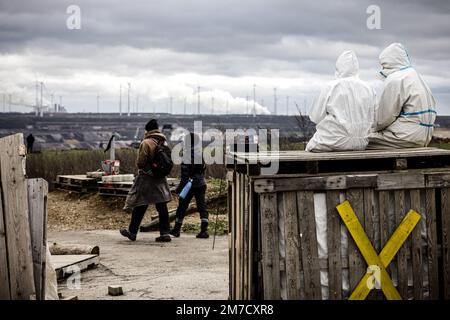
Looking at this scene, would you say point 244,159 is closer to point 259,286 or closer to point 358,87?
point 259,286

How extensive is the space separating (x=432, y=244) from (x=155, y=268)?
17.3ft

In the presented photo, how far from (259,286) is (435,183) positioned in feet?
6.88

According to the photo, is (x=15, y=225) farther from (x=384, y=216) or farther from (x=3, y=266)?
(x=384, y=216)

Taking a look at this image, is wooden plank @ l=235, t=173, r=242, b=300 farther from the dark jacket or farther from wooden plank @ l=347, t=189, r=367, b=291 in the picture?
the dark jacket

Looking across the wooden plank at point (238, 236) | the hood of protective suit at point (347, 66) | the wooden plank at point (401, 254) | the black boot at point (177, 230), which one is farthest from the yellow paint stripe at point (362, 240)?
the black boot at point (177, 230)

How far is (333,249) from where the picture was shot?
7730mm

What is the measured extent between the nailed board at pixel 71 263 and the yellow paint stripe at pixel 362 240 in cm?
496

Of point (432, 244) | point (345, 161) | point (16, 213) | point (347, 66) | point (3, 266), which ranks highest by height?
point (347, 66)

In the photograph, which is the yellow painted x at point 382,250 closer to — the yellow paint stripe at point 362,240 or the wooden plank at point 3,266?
the yellow paint stripe at point 362,240

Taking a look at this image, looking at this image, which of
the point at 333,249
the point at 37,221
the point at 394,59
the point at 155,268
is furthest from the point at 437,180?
the point at 155,268

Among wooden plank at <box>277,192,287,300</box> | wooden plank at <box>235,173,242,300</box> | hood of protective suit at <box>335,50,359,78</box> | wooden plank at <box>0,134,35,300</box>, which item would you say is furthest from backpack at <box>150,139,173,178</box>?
wooden plank at <box>277,192,287,300</box>

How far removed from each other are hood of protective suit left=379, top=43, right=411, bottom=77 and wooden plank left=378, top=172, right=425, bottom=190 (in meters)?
2.44

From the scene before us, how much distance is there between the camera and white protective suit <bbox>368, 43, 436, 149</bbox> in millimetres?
9586

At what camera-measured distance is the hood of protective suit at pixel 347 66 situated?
32.0 feet
